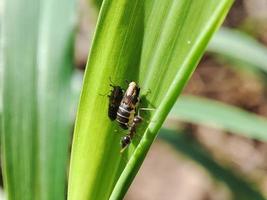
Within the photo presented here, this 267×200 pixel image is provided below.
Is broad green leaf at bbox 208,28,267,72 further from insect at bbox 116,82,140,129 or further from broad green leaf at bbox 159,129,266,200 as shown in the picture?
insect at bbox 116,82,140,129

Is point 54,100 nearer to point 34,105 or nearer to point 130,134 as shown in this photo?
point 34,105

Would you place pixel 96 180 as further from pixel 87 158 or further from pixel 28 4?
pixel 28 4

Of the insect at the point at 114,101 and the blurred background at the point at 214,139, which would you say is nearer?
the insect at the point at 114,101

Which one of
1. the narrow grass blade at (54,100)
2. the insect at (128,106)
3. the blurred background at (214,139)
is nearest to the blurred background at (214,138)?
the blurred background at (214,139)

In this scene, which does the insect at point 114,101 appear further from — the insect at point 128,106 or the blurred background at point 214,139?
the blurred background at point 214,139

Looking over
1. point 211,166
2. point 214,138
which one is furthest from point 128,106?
point 214,138

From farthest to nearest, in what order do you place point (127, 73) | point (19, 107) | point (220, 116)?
point (220, 116) < point (19, 107) < point (127, 73)

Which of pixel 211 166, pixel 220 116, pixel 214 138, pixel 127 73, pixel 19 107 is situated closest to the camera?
pixel 127 73

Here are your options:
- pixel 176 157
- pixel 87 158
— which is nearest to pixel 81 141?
pixel 87 158
